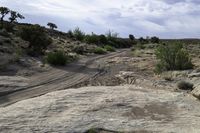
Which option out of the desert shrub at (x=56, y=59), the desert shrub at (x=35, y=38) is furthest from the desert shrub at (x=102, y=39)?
the desert shrub at (x=56, y=59)

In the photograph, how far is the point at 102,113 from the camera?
13984mm

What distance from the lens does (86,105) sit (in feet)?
49.1

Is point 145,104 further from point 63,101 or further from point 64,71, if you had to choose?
point 64,71

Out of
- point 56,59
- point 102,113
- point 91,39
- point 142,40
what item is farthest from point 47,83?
point 142,40

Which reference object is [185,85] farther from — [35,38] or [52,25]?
[52,25]

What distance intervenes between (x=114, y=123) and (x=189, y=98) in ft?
18.5

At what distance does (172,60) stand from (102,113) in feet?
51.9

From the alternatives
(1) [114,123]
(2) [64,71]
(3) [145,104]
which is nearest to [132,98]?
(3) [145,104]

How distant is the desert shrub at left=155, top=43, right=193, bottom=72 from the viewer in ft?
93.8

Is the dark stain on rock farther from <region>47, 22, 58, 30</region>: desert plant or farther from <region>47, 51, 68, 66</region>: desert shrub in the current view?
<region>47, 22, 58, 30</region>: desert plant

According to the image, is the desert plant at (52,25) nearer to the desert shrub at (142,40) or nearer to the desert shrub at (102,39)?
the desert shrub at (102,39)

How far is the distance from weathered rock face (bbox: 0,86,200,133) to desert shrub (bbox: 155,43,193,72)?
35.3 ft

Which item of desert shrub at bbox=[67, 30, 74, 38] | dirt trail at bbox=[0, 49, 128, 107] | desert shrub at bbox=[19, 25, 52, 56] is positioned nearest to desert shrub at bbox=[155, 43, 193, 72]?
dirt trail at bbox=[0, 49, 128, 107]

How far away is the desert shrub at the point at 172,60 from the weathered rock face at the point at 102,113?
35.3ft
